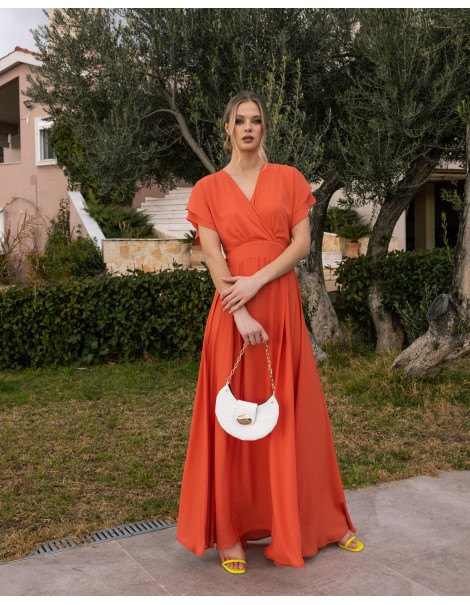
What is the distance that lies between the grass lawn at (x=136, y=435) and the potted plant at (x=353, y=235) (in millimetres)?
6689

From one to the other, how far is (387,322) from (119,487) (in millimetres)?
5147

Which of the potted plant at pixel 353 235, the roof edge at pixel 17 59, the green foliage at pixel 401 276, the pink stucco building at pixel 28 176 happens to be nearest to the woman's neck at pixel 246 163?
the green foliage at pixel 401 276

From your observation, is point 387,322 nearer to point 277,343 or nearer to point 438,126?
point 438,126

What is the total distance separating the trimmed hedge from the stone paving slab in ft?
15.7

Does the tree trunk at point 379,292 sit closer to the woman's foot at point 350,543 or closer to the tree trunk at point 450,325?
the tree trunk at point 450,325

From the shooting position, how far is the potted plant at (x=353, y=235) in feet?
49.2

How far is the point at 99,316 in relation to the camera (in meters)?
8.55

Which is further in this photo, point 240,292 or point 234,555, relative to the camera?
point 234,555

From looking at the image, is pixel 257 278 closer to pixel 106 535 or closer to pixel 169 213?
pixel 106 535

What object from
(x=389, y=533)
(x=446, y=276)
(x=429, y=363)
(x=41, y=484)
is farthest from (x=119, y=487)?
(x=446, y=276)

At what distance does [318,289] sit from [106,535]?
5519 mm

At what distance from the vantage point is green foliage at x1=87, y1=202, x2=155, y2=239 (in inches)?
569

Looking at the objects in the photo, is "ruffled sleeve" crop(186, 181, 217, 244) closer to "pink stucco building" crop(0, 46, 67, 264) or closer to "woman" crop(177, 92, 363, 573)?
"woman" crop(177, 92, 363, 573)

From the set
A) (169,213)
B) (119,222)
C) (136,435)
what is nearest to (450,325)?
(136,435)
